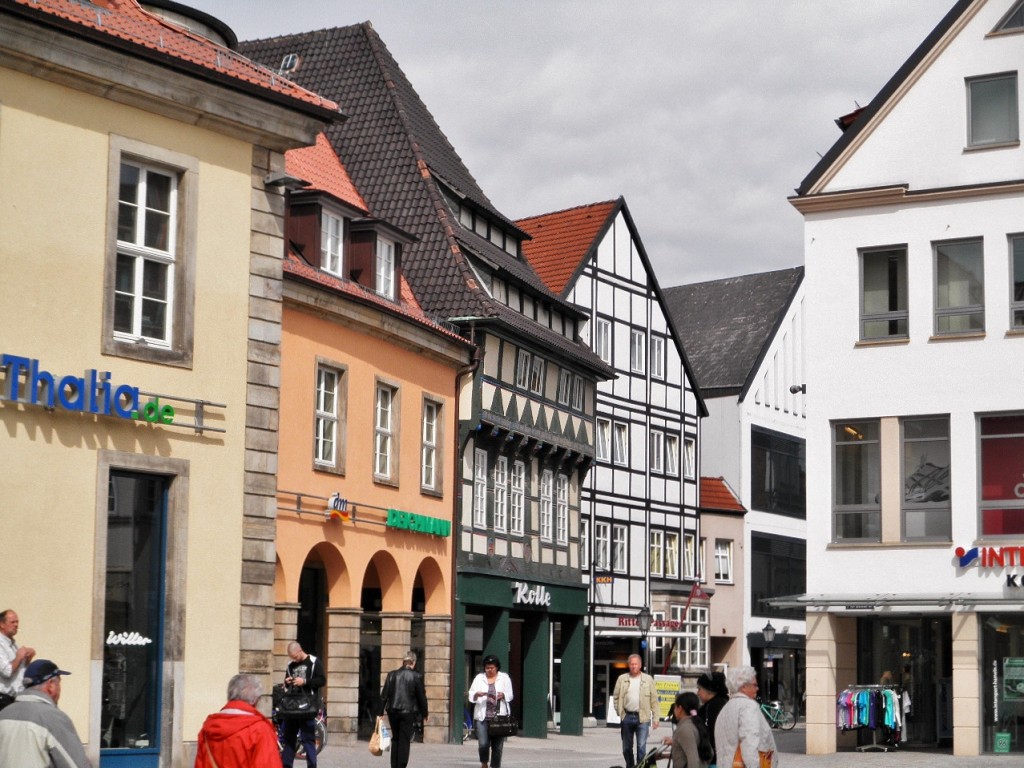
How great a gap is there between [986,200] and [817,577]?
275 inches

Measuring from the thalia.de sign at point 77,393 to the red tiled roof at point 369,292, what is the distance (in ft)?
37.1

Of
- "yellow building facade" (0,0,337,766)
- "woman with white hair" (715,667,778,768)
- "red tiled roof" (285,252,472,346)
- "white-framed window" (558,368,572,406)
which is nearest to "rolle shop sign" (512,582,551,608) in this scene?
"white-framed window" (558,368,572,406)

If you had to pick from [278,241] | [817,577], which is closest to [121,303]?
[278,241]

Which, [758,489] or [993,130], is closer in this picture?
[993,130]

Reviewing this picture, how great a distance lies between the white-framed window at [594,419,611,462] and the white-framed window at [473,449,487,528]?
1414 centimetres

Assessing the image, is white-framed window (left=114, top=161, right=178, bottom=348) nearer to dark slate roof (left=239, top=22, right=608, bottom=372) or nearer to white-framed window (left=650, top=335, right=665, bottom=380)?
dark slate roof (left=239, top=22, right=608, bottom=372)

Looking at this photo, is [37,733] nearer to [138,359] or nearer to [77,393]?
[77,393]

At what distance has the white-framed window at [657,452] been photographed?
54781mm

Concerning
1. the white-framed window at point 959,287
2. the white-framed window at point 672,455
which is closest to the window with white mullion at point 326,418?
the white-framed window at point 959,287

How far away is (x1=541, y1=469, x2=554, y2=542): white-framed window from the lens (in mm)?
40938

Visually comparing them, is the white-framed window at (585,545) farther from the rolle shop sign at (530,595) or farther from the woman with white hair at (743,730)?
the woman with white hair at (743,730)

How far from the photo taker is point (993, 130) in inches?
1188

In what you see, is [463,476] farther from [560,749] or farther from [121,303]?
[121,303]

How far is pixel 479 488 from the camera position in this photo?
3719cm
